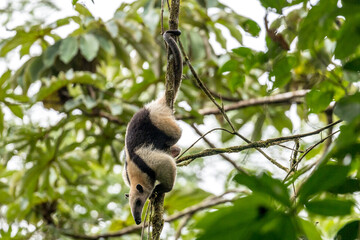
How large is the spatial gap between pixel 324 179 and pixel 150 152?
8.97 ft

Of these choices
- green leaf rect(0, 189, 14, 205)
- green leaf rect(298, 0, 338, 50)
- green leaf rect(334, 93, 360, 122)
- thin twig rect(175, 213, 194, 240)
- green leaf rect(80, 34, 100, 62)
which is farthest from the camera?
green leaf rect(0, 189, 14, 205)

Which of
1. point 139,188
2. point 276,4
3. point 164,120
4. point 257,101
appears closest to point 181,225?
point 139,188

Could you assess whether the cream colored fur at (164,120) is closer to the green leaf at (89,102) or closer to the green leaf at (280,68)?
the green leaf at (89,102)

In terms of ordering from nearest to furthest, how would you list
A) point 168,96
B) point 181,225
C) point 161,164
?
point 168,96 → point 161,164 → point 181,225

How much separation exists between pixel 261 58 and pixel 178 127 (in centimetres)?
155

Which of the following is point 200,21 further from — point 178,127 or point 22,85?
point 22,85

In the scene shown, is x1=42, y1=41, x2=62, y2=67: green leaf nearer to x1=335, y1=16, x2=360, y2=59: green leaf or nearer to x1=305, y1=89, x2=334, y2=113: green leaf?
x1=305, y1=89, x2=334, y2=113: green leaf

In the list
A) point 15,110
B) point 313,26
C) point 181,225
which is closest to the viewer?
point 313,26

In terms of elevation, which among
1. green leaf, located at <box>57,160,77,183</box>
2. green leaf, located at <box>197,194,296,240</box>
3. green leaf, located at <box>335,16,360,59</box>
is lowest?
green leaf, located at <box>57,160,77,183</box>

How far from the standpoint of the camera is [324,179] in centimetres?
66

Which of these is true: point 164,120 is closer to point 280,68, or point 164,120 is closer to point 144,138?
point 144,138

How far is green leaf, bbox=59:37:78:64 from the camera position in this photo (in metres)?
3.95

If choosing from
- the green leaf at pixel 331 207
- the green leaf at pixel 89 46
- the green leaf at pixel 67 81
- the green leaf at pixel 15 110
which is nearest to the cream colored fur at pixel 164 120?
the green leaf at pixel 89 46

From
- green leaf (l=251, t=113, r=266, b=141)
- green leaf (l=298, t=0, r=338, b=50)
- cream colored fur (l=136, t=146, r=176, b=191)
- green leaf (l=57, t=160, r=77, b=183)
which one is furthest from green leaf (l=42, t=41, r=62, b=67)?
green leaf (l=298, t=0, r=338, b=50)
